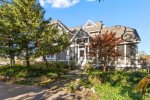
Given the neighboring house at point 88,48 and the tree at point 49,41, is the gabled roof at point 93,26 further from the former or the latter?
the tree at point 49,41

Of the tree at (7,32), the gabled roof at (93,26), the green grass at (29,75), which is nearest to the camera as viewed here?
the green grass at (29,75)

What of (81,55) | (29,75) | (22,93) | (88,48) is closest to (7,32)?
(29,75)

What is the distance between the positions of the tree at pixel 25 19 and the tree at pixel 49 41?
634 millimetres

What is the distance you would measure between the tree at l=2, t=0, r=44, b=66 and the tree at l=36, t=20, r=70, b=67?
63 centimetres

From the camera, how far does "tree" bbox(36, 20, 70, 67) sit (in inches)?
1001

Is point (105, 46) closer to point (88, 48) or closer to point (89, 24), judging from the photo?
point (88, 48)

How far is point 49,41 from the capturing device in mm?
25438

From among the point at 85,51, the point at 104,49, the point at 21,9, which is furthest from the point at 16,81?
the point at 85,51

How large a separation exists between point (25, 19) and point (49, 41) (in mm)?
2867

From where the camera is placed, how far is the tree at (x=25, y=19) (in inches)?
988

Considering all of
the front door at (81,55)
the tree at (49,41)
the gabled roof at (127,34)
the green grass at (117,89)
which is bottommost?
the green grass at (117,89)

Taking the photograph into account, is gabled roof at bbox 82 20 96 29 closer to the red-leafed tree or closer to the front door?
the front door

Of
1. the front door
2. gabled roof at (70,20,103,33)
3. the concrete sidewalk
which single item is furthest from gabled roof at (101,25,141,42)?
the concrete sidewalk

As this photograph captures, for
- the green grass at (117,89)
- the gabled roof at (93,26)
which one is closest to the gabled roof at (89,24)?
the gabled roof at (93,26)
